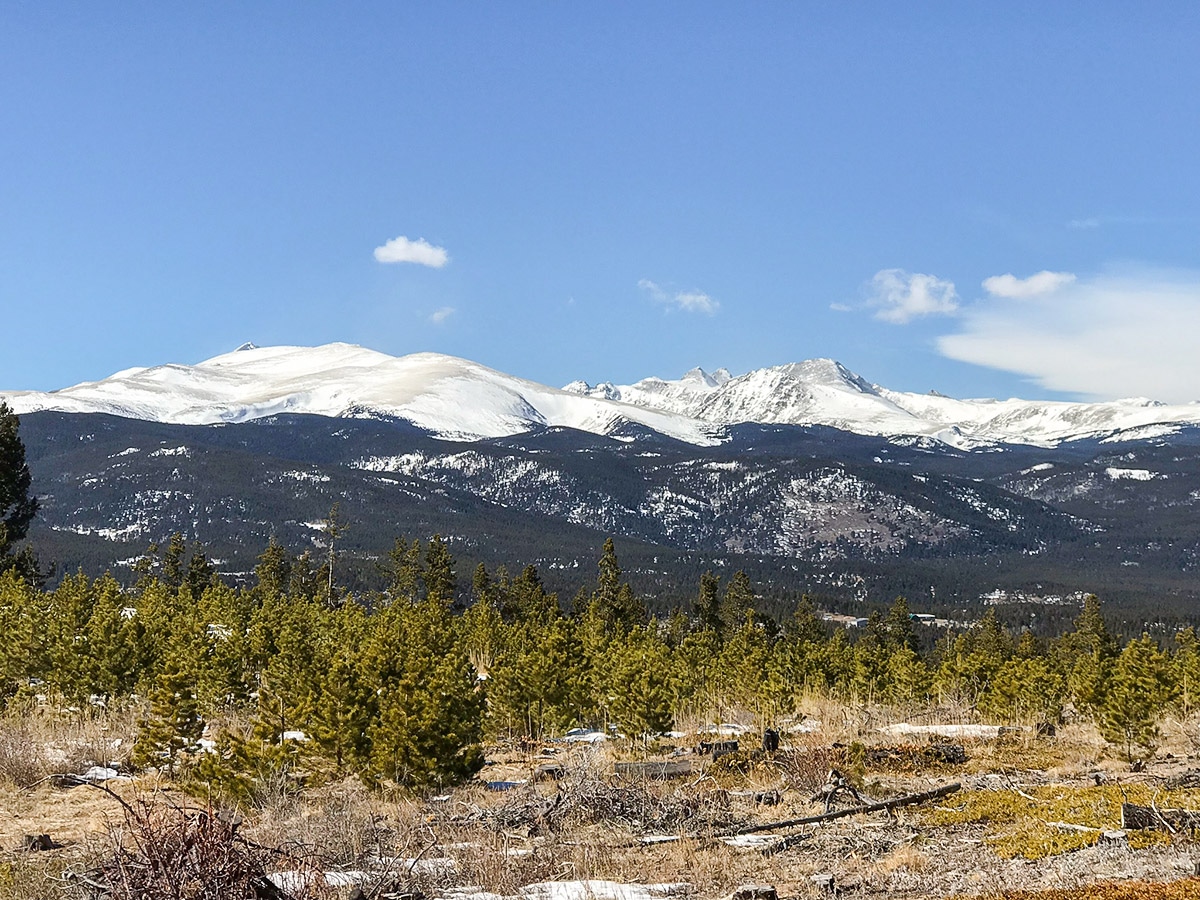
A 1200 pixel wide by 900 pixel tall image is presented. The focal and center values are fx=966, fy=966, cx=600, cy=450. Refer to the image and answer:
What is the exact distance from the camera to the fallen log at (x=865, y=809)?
47.3 ft

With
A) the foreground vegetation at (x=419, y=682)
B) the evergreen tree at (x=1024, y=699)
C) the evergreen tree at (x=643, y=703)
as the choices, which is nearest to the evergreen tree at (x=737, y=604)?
the foreground vegetation at (x=419, y=682)

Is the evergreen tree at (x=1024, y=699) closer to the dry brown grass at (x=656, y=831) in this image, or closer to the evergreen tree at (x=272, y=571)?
the dry brown grass at (x=656, y=831)

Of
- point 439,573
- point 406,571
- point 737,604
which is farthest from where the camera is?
point 737,604

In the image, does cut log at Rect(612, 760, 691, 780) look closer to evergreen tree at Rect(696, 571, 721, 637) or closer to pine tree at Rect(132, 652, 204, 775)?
pine tree at Rect(132, 652, 204, 775)

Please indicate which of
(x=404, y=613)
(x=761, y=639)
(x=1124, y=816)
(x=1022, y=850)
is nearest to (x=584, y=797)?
(x=1022, y=850)

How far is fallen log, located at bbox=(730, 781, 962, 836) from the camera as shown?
14422mm

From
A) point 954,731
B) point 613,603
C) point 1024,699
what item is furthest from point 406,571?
point 954,731

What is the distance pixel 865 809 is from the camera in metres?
15.3

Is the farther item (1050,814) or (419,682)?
(419,682)

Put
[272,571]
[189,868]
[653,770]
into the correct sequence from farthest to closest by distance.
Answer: [272,571]
[653,770]
[189,868]

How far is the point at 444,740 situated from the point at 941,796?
1103cm

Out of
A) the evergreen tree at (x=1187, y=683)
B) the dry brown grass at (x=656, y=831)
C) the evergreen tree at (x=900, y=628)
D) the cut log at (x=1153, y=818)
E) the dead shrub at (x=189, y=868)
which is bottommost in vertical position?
the evergreen tree at (x=900, y=628)

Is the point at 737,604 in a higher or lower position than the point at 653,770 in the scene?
lower

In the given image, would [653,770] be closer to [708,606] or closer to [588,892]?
[588,892]
